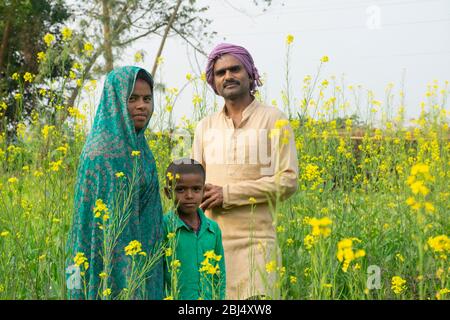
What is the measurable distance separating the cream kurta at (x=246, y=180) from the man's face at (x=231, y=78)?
3.6 inches

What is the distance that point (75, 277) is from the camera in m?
2.37

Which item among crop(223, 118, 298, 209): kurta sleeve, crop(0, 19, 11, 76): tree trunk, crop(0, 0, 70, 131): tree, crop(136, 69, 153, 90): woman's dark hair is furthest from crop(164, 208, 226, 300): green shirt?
crop(0, 19, 11, 76): tree trunk

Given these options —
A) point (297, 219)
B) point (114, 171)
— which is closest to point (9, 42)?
point (297, 219)

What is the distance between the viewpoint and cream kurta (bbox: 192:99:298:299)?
2.65m

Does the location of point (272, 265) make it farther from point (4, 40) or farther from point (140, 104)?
point (4, 40)

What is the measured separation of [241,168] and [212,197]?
20 centimetres

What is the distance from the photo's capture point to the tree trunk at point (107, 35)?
35.7ft

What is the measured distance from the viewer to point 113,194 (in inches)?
93.5

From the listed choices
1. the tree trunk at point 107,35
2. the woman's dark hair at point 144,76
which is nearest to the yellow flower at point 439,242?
the woman's dark hair at point 144,76

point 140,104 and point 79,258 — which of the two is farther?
point 140,104

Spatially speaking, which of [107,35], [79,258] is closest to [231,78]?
[79,258]

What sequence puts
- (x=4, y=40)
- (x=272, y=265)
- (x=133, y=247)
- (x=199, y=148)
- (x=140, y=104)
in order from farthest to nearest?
(x=4, y=40), (x=199, y=148), (x=140, y=104), (x=133, y=247), (x=272, y=265)

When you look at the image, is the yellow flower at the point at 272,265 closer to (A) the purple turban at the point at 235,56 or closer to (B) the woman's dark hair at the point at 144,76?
(B) the woman's dark hair at the point at 144,76

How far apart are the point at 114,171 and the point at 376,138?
3.04 metres
